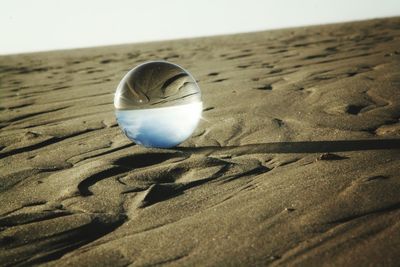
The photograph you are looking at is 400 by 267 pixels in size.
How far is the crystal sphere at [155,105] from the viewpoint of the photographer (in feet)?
8.65

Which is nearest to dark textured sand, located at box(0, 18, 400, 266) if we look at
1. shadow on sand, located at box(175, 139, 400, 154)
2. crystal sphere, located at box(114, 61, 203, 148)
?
shadow on sand, located at box(175, 139, 400, 154)

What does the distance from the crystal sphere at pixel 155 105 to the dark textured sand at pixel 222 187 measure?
13cm

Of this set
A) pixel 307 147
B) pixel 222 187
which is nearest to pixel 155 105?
pixel 222 187

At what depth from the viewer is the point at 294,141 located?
2.72 meters

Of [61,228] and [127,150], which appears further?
[127,150]

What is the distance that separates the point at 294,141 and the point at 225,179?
752 millimetres

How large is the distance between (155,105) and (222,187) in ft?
2.72

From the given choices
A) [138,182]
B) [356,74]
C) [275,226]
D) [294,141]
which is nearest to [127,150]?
[138,182]

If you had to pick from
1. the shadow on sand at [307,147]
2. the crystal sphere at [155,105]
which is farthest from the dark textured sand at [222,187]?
the crystal sphere at [155,105]

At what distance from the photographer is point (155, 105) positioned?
264cm

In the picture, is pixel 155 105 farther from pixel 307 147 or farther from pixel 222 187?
pixel 307 147

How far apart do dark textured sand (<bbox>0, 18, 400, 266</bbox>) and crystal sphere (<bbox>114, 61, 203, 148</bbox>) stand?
A: 0.43ft

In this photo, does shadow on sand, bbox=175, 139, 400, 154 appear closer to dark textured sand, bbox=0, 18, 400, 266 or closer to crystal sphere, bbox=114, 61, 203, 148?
dark textured sand, bbox=0, 18, 400, 266

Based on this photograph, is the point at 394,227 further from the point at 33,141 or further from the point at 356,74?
the point at 356,74
